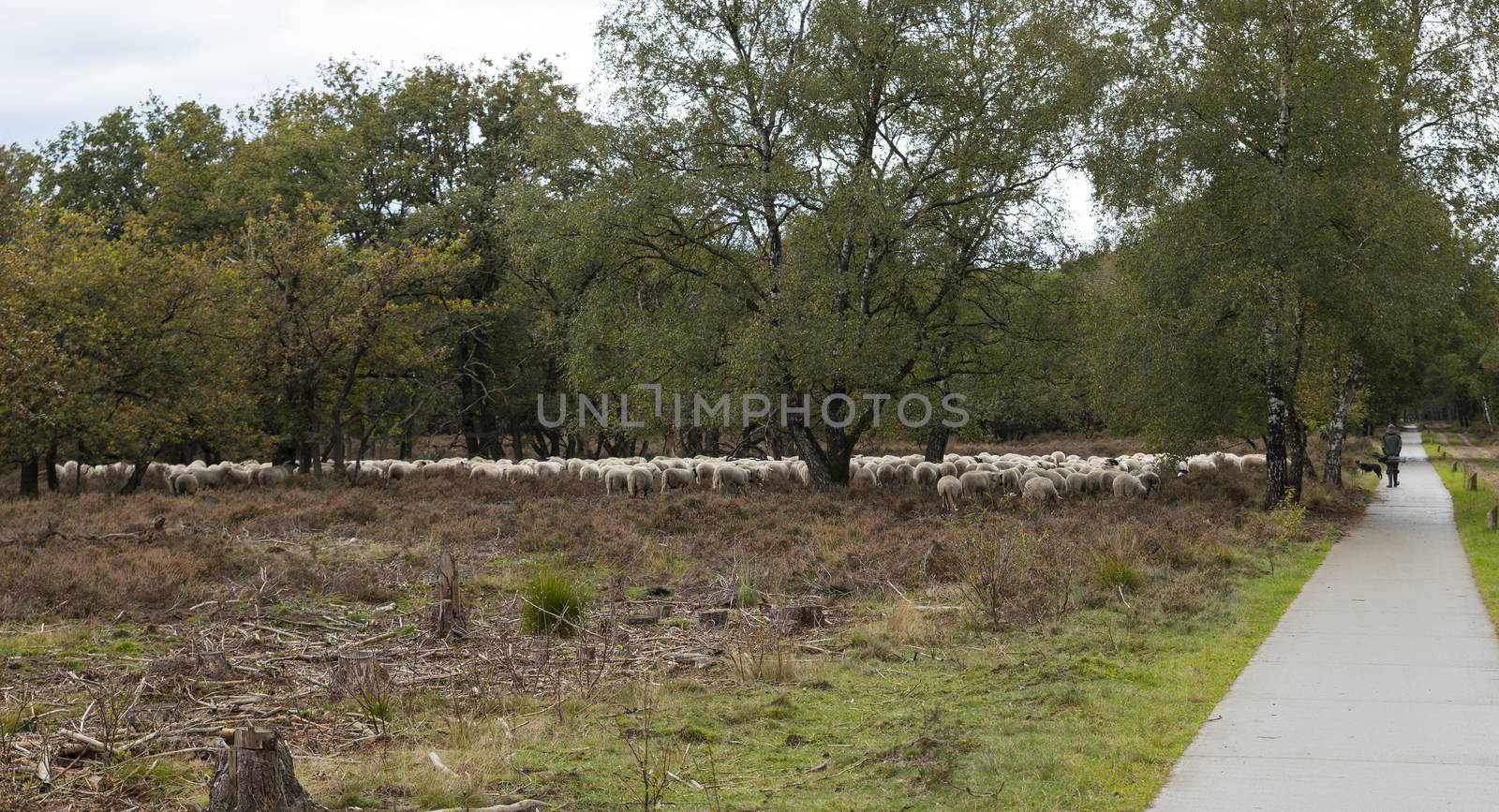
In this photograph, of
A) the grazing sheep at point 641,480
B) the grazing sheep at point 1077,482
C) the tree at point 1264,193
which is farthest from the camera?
the grazing sheep at point 641,480

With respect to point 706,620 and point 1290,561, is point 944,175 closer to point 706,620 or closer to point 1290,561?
point 1290,561

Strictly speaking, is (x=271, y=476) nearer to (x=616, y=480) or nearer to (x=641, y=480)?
(x=616, y=480)

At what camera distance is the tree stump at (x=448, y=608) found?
11672mm

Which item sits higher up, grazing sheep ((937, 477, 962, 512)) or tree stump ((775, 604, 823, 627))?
grazing sheep ((937, 477, 962, 512))

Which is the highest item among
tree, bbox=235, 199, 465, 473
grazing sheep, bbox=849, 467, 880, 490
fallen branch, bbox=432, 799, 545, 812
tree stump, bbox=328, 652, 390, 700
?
tree, bbox=235, 199, 465, 473

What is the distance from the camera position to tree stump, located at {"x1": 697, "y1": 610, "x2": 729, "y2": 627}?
12.8 meters

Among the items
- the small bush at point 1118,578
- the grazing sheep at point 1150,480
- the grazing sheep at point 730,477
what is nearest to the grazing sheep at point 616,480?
the grazing sheep at point 730,477

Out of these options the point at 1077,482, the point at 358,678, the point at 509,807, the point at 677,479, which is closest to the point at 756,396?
the point at 677,479

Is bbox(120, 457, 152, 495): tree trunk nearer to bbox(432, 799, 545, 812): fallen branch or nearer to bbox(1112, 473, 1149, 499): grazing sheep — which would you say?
bbox(1112, 473, 1149, 499): grazing sheep

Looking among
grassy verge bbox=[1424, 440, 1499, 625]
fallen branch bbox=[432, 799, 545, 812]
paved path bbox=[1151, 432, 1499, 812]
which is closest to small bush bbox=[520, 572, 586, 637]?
fallen branch bbox=[432, 799, 545, 812]

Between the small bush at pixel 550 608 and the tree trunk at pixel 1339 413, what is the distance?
22.1 m

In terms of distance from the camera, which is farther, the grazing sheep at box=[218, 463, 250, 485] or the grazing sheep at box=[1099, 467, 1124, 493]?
the grazing sheep at box=[218, 463, 250, 485]

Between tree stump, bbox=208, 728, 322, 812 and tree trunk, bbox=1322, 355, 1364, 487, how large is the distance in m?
27.2

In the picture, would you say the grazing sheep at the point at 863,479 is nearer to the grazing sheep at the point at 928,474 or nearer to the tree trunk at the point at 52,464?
the grazing sheep at the point at 928,474
